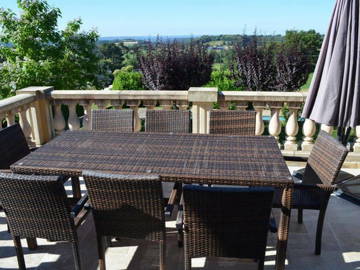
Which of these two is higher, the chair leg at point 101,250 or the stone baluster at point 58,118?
the stone baluster at point 58,118

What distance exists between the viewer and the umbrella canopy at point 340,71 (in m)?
3.28

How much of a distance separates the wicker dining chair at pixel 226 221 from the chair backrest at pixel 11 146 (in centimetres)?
193

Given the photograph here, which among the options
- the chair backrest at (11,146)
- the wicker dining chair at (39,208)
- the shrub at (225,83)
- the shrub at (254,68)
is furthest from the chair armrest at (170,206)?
the shrub at (254,68)

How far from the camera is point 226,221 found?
2.21 meters

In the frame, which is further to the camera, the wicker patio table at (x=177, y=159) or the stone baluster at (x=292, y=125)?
the stone baluster at (x=292, y=125)

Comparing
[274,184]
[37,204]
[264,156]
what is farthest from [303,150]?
[37,204]

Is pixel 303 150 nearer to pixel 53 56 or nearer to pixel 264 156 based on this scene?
pixel 264 156

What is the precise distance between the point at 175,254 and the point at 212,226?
0.95 metres

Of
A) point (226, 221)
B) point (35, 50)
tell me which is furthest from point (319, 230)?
point (35, 50)

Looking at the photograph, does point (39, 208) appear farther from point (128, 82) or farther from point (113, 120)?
point (128, 82)

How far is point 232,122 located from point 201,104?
2.90ft

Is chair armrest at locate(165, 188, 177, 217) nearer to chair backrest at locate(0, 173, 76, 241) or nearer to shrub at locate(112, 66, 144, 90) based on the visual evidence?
chair backrest at locate(0, 173, 76, 241)

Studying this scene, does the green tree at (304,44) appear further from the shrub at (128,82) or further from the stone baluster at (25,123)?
the stone baluster at (25,123)

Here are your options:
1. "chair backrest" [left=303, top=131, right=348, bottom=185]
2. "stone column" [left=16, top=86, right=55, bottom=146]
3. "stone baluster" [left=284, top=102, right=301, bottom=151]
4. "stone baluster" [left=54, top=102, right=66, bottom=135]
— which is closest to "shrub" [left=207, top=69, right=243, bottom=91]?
"stone baluster" [left=284, top=102, right=301, bottom=151]
